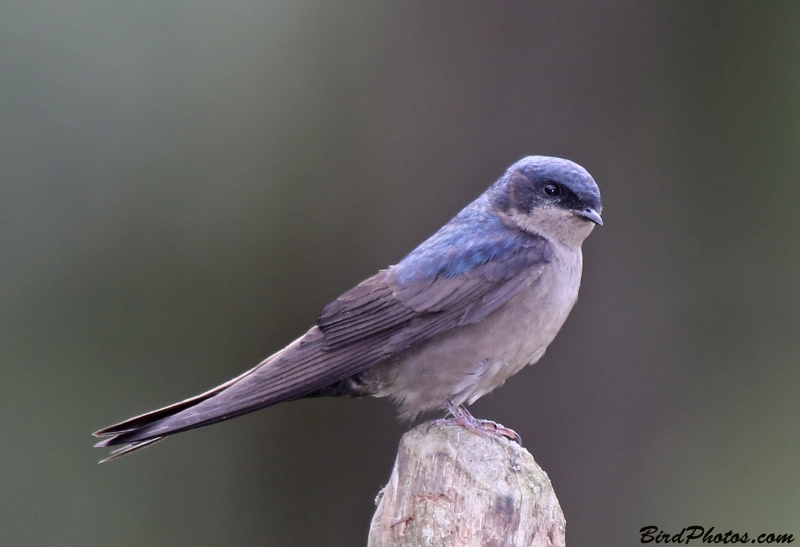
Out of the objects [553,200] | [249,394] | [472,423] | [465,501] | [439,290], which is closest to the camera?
[465,501]

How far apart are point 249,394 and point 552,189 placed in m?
1.31

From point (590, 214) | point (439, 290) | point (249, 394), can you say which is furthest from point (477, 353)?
point (249, 394)

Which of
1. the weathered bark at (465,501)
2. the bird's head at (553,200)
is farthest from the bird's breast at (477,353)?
the weathered bark at (465,501)

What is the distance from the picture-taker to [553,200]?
3.20 m

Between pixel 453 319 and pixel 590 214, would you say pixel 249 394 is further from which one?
pixel 590 214

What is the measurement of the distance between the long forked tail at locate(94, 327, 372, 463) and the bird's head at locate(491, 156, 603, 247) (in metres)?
0.88

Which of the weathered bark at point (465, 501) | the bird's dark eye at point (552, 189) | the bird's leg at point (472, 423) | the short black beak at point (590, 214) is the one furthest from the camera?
the bird's dark eye at point (552, 189)

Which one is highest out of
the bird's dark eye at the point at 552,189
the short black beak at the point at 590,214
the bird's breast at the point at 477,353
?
the bird's dark eye at the point at 552,189

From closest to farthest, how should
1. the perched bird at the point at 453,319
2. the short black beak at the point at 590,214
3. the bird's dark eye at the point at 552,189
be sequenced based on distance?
1. the perched bird at the point at 453,319
2. the short black beak at the point at 590,214
3. the bird's dark eye at the point at 552,189

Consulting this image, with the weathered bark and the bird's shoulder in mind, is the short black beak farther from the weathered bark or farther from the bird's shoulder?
the weathered bark

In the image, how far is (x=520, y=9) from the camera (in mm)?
4219

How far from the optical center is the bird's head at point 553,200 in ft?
10.2

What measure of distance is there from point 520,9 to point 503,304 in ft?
6.00

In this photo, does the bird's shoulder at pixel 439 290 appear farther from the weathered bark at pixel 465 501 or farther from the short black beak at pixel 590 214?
the weathered bark at pixel 465 501
